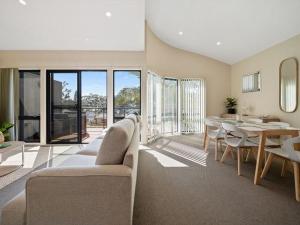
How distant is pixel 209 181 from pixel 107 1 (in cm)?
341

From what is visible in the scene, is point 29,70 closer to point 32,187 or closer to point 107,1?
point 107,1

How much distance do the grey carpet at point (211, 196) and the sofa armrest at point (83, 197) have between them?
0.60 m

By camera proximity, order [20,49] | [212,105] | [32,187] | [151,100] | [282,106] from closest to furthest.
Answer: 1. [32,187]
2. [282,106]
3. [20,49]
4. [151,100]
5. [212,105]

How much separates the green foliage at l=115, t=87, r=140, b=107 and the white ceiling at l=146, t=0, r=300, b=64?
197 centimetres

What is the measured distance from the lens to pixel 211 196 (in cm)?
217

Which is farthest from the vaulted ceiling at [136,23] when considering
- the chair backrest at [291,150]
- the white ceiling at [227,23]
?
the chair backrest at [291,150]

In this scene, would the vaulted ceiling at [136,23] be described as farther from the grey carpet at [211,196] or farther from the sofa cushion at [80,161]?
the grey carpet at [211,196]

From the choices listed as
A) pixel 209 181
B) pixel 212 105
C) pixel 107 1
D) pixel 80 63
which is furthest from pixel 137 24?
pixel 212 105

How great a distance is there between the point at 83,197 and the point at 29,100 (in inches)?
190

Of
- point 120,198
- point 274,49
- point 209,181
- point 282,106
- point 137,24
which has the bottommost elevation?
point 209,181

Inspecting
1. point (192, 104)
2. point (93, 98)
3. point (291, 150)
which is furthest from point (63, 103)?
point (291, 150)

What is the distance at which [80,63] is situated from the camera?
4902 mm

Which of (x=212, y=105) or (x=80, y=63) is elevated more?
(x=80, y=63)

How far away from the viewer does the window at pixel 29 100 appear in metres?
4.99
